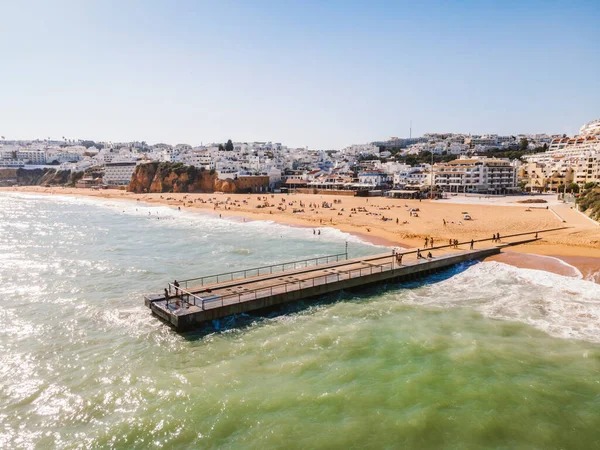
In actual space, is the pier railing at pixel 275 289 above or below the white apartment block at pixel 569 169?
below

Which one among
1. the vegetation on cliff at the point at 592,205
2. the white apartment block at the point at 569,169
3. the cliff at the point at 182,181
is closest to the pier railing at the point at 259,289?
the vegetation on cliff at the point at 592,205

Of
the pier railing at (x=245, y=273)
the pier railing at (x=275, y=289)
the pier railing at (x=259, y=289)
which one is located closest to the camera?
the pier railing at (x=275, y=289)

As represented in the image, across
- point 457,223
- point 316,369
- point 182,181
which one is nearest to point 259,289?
point 316,369

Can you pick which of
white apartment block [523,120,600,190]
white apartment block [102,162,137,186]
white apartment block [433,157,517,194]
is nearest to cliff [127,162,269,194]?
white apartment block [102,162,137,186]

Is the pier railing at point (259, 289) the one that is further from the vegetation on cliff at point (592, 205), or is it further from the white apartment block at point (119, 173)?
the white apartment block at point (119, 173)

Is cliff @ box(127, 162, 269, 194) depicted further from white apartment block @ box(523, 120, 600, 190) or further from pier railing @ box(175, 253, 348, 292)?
pier railing @ box(175, 253, 348, 292)

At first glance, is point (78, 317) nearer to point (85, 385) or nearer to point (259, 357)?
point (85, 385)

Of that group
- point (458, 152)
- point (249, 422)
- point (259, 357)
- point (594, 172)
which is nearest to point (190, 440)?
point (249, 422)
